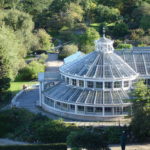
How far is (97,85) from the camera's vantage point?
169 feet

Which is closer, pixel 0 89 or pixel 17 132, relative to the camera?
pixel 17 132

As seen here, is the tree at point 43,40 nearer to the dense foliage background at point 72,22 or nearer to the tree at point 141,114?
the dense foliage background at point 72,22

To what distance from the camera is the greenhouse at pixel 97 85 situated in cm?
4995

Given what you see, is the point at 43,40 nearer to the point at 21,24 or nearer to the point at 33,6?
the point at 21,24

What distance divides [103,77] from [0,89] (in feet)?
54.6

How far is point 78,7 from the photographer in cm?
11188

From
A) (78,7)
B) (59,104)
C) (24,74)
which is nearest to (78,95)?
(59,104)

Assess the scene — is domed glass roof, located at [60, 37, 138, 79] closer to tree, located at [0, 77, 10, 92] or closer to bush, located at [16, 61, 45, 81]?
tree, located at [0, 77, 10, 92]

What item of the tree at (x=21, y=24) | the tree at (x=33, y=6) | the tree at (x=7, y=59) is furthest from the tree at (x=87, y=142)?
the tree at (x=33, y=6)

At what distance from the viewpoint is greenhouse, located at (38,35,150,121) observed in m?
50.0

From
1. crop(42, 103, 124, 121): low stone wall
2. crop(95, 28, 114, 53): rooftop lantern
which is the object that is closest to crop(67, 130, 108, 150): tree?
crop(42, 103, 124, 121): low stone wall

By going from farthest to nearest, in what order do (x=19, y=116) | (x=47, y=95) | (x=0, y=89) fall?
(x=0, y=89) < (x=47, y=95) < (x=19, y=116)

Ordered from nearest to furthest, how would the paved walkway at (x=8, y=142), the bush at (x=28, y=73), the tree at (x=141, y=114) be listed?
the tree at (x=141, y=114) → the paved walkway at (x=8, y=142) → the bush at (x=28, y=73)

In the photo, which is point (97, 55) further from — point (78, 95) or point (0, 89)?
point (0, 89)
